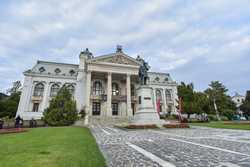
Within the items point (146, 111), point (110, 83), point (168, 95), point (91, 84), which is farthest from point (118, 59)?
point (168, 95)

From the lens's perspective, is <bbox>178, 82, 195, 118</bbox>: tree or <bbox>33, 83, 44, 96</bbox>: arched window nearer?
<bbox>178, 82, 195, 118</bbox>: tree

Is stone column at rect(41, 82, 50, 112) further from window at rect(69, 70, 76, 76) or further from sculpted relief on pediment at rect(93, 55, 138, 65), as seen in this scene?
sculpted relief on pediment at rect(93, 55, 138, 65)

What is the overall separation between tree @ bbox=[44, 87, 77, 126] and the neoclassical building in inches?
225

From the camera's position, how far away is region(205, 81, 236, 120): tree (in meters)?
43.5

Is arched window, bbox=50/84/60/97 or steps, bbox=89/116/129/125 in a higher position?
arched window, bbox=50/84/60/97

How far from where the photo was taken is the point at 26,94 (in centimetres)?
3641

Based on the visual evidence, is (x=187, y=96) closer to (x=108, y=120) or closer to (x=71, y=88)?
(x=108, y=120)

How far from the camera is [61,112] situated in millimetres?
22609

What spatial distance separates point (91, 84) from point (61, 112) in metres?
15.9

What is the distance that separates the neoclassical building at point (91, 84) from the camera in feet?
110

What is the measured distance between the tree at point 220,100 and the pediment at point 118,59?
26.3 meters

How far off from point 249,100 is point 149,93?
156 ft

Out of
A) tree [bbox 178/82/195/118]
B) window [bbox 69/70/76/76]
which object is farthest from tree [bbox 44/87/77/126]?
tree [bbox 178/82/195/118]

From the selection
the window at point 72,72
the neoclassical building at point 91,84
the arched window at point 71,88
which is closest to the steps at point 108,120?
the neoclassical building at point 91,84
